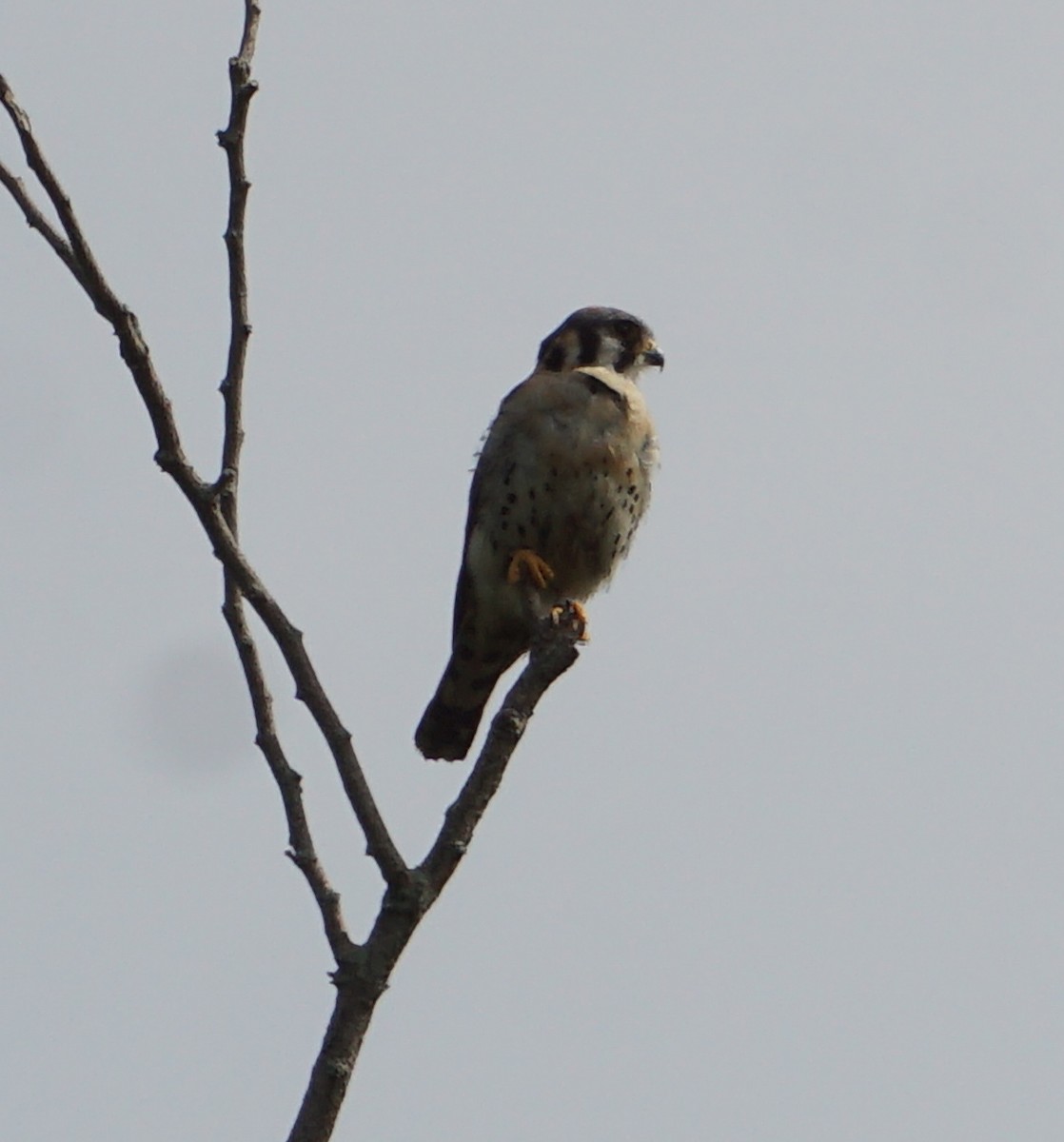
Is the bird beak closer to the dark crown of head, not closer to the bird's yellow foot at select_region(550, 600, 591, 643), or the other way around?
the dark crown of head

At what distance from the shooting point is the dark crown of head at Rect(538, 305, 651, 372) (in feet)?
19.7

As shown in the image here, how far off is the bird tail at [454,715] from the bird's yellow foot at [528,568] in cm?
57

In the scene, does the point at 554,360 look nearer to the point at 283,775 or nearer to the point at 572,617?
the point at 572,617

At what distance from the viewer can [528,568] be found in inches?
222

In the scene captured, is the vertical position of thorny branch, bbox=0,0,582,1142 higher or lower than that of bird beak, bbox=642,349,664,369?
lower

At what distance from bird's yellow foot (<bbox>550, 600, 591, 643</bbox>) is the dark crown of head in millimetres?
1227

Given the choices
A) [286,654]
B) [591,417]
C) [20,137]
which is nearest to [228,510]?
[286,654]

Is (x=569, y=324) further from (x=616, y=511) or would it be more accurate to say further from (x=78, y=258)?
(x=78, y=258)

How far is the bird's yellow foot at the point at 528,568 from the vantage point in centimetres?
561

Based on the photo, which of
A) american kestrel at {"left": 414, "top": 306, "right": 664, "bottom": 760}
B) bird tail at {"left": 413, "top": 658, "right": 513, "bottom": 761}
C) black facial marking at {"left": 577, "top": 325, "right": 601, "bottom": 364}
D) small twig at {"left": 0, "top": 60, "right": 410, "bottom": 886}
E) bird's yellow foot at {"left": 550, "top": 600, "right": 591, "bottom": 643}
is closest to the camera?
small twig at {"left": 0, "top": 60, "right": 410, "bottom": 886}

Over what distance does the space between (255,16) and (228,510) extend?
0.77 m

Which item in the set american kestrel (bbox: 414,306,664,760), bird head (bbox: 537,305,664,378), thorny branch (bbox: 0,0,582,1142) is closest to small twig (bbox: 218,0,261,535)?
thorny branch (bbox: 0,0,582,1142)

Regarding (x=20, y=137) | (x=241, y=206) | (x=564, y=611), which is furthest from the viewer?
(x=564, y=611)

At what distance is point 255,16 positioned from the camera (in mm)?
2688
